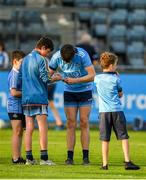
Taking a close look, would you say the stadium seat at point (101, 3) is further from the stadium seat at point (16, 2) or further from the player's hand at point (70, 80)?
the player's hand at point (70, 80)

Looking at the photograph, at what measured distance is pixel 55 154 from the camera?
54.1 feet

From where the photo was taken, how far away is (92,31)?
2984 cm

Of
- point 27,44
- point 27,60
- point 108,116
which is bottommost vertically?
point 108,116

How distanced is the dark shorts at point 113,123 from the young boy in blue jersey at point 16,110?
5.62 feet

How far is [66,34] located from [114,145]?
8.90 m

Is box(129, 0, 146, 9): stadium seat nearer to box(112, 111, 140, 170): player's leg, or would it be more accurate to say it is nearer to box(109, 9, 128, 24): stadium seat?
box(109, 9, 128, 24): stadium seat

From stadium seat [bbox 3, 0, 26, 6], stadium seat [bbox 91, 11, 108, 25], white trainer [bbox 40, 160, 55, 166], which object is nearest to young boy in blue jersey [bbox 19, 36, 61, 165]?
white trainer [bbox 40, 160, 55, 166]

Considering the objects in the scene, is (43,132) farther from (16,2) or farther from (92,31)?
(16,2)

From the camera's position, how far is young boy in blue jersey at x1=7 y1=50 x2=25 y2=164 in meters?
14.9

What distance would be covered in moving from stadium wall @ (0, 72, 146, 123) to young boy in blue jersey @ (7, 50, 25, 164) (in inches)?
345

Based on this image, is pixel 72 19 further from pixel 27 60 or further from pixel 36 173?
pixel 36 173

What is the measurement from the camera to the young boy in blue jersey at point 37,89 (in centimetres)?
1439

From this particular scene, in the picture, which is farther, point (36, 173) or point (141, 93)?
point (141, 93)

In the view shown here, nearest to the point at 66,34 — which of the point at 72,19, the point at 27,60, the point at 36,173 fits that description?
the point at 72,19
